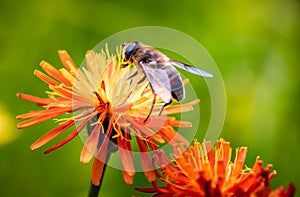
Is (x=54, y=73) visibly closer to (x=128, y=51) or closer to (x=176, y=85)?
(x=128, y=51)

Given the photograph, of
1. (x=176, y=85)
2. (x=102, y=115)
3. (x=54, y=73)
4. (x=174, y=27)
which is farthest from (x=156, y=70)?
(x=174, y=27)

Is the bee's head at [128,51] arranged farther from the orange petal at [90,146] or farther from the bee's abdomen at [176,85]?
the orange petal at [90,146]

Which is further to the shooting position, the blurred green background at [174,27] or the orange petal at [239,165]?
the blurred green background at [174,27]

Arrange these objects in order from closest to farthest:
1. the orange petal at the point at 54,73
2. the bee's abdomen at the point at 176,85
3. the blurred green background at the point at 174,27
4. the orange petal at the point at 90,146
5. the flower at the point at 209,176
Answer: the flower at the point at 209,176 < the orange petal at the point at 90,146 < the bee's abdomen at the point at 176,85 < the orange petal at the point at 54,73 < the blurred green background at the point at 174,27

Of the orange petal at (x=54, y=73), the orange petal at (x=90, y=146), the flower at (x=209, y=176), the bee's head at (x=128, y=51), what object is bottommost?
the flower at (x=209, y=176)

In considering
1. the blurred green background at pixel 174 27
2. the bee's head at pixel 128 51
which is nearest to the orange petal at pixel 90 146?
the bee's head at pixel 128 51

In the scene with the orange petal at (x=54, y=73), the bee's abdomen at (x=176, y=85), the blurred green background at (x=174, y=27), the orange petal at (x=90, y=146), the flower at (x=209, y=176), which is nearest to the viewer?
the flower at (x=209, y=176)
